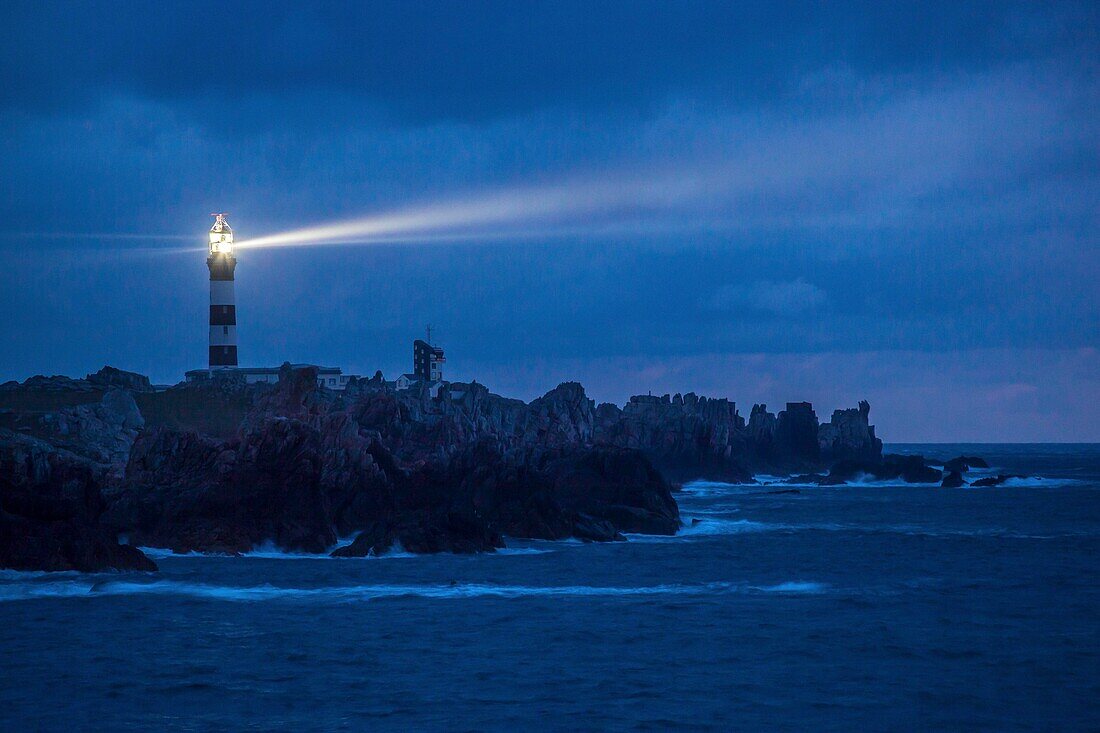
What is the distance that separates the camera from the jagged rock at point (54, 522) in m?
42.0

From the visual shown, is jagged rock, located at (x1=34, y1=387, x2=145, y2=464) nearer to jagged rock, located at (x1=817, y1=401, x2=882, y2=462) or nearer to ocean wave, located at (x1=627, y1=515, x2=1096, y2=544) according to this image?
ocean wave, located at (x1=627, y1=515, x2=1096, y2=544)

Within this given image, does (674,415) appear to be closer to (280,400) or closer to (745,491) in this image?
(745,491)

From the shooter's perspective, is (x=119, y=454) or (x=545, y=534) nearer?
(x=545, y=534)

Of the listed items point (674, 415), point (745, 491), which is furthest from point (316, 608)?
point (674, 415)

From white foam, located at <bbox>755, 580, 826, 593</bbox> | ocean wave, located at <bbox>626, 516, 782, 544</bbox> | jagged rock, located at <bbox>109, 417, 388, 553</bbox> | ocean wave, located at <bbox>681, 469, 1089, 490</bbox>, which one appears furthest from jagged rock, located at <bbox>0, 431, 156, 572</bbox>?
ocean wave, located at <bbox>681, 469, 1089, 490</bbox>

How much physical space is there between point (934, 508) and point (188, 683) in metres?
72.5

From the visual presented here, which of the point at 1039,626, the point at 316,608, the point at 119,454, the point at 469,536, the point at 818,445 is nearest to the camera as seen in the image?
the point at 1039,626

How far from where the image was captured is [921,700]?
2623cm

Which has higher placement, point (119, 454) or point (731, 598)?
point (119, 454)

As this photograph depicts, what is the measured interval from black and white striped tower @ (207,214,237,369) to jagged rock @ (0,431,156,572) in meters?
55.7

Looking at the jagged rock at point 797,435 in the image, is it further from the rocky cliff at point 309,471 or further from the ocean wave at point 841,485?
the rocky cliff at point 309,471

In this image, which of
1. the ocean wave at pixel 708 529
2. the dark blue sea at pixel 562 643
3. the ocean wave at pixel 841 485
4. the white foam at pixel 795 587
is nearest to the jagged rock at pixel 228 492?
the dark blue sea at pixel 562 643

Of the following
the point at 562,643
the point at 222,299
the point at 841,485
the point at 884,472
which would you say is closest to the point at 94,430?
the point at 222,299

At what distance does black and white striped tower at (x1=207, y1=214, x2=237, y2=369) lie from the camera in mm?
99750
